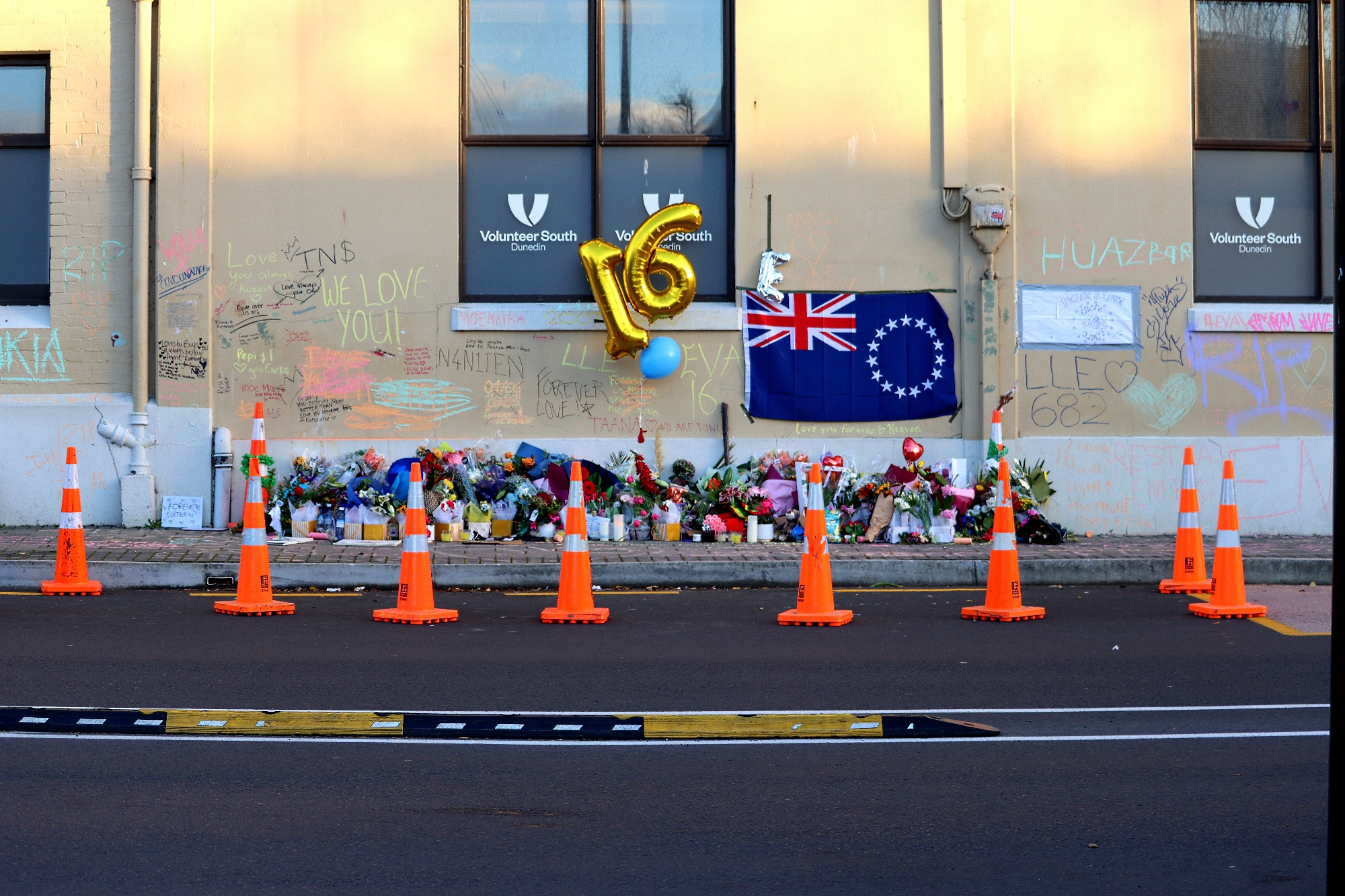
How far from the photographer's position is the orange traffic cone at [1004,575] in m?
9.89

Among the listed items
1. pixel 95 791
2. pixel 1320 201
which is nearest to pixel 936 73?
pixel 1320 201

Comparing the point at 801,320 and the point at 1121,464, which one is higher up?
the point at 801,320

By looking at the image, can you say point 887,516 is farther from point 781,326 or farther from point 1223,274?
point 1223,274

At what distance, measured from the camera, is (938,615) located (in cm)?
1023

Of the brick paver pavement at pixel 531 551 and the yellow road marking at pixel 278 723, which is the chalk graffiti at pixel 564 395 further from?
the yellow road marking at pixel 278 723

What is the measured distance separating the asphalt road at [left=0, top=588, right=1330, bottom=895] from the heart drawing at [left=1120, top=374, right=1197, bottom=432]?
5.91 meters

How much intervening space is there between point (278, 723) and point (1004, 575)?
5484 millimetres

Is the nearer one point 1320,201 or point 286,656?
point 286,656

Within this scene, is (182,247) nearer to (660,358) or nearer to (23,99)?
(23,99)

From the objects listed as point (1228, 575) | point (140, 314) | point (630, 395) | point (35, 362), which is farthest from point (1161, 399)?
point (35, 362)

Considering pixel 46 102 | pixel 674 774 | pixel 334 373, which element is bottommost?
pixel 674 774

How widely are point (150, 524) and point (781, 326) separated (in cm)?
706

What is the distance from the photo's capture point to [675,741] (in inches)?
252

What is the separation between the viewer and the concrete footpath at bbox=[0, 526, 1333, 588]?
11750 millimetres
